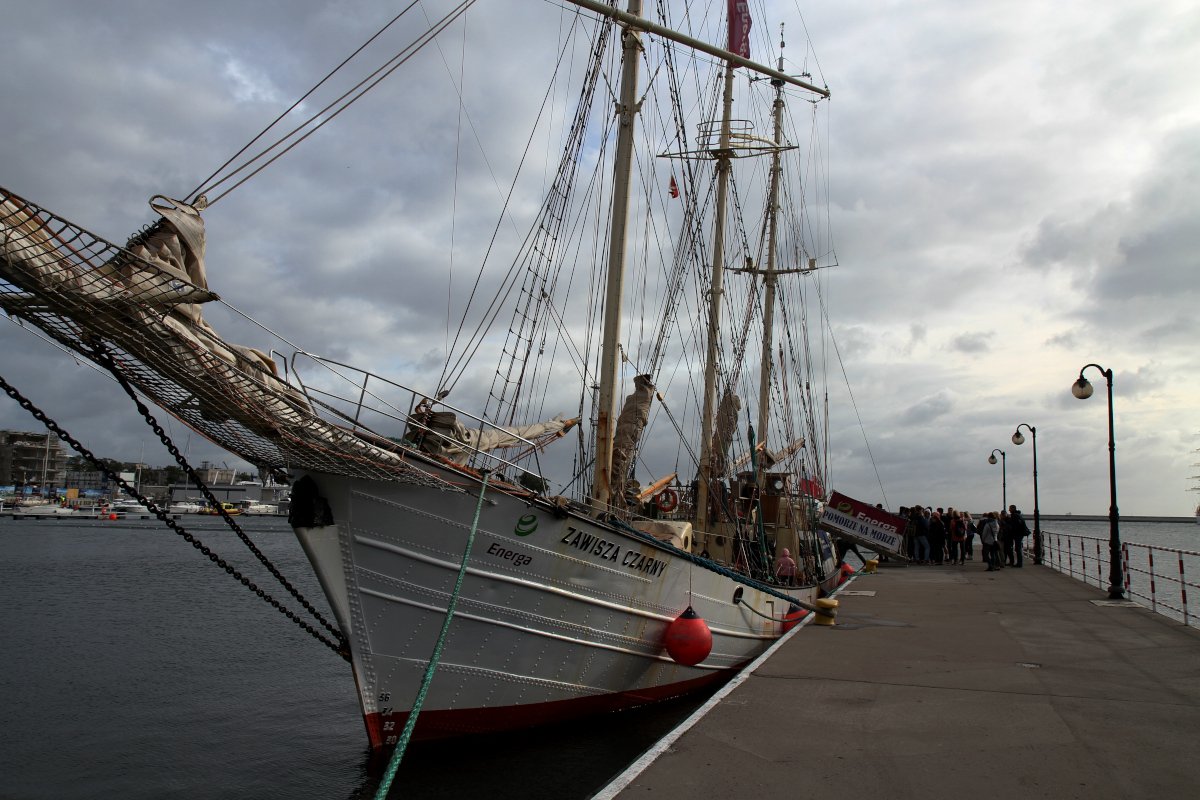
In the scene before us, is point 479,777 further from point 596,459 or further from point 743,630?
point 743,630

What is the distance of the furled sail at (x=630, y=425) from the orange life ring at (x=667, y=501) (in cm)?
239

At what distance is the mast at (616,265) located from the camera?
10609 millimetres

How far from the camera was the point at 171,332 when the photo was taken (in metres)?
5.62

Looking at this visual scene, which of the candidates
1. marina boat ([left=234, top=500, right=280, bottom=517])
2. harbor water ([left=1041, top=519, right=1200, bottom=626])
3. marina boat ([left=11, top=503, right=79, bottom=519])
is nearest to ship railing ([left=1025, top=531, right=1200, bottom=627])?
harbor water ([left=1041, top=519, right=1200, bottom=626])

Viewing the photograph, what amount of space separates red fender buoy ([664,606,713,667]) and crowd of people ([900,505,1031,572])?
15.0m

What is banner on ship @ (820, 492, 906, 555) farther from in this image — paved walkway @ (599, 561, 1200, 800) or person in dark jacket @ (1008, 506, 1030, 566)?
paved walkway @ (599, 561, 1200, 800)

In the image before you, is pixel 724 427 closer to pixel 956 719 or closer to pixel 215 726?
pixel 215 726

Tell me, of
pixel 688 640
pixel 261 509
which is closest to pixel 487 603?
pixel 688 640

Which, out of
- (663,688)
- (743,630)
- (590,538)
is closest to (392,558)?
(590,538)

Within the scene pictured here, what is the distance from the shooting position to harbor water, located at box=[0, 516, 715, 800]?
8609mm

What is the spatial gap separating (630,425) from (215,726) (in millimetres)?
7368

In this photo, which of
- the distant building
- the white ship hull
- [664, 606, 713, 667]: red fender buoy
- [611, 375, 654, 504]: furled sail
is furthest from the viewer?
the distant building

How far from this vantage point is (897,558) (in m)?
25.3

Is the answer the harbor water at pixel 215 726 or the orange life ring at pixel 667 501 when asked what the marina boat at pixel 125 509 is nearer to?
the harbor water at pixel 215 726
